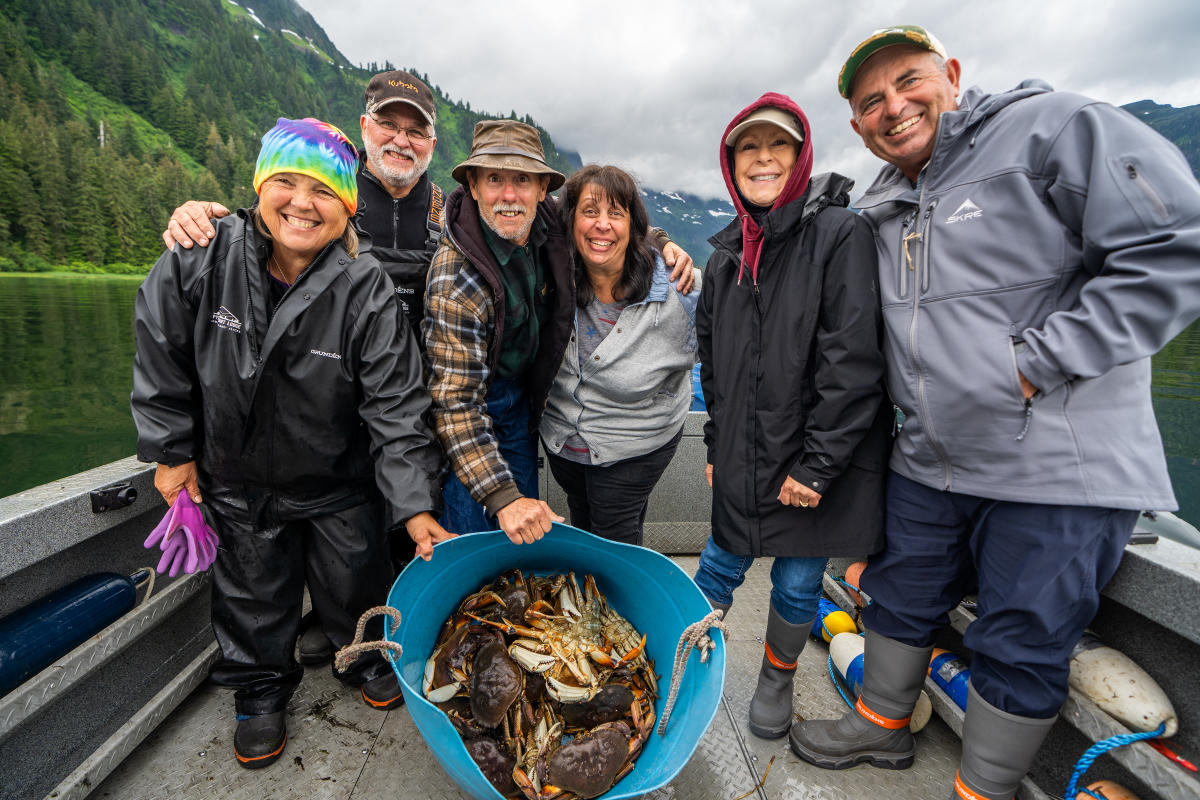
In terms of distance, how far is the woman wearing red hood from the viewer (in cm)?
173

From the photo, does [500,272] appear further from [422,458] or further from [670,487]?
[670,487]

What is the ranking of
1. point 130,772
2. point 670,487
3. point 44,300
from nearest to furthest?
point 130,772, point 670,487, point 44,300

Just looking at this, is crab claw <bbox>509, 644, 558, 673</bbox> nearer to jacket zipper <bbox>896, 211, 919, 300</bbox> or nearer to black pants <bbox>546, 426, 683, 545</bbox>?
black pants <bbox>546, 426, 683, 545</bbox>

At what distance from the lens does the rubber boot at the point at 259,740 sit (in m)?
1.93

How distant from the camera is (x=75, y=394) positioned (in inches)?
480

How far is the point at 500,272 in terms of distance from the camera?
6.52ft

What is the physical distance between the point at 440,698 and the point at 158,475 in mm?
1244

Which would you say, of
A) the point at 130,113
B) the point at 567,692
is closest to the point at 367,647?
the point at 567,692

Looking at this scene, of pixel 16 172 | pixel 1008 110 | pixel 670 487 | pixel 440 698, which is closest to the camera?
pixel 1008 110

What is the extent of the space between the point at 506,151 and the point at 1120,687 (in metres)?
2.67

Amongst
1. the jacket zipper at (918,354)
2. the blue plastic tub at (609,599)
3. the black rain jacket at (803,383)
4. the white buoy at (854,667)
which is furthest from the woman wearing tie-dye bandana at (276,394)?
the white buoy at (854,667)

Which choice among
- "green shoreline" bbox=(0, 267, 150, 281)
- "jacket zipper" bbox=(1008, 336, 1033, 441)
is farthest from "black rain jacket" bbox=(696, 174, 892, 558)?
"green shoreline" bbox=(0, 267, 150, 281)

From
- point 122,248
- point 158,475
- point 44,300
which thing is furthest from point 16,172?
point 158,475

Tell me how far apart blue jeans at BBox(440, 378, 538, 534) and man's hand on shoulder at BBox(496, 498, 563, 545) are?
20.7 inches
